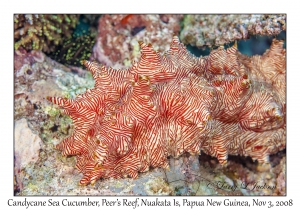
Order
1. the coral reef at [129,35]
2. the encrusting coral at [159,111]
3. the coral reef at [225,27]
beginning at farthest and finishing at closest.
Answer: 1. the coral reef at [129,35]
2. the coral reef at [225,27]
3. the encrusting coral at [159,111]

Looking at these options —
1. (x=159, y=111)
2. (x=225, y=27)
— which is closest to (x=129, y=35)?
(x=225, y=27)

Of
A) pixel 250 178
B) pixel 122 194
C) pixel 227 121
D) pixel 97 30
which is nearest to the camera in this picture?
pixel 122 194

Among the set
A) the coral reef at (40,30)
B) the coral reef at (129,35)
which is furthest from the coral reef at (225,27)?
the coral reef at (40,30)

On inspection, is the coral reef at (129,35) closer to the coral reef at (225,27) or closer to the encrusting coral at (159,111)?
the coral reef at (225,27)

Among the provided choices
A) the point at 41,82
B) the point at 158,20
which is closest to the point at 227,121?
the point at 158,20

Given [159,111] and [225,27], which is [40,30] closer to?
[159,111]

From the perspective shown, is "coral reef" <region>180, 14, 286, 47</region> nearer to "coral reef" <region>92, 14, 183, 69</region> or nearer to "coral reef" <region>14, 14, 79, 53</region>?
"coral reef" <region>92, 14, 183, 69</region>
